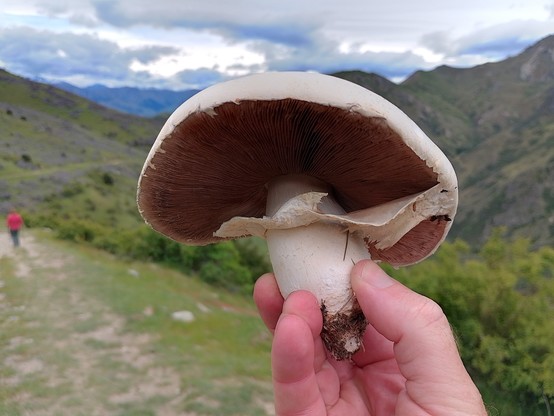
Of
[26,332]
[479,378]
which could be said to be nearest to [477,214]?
[479,378]

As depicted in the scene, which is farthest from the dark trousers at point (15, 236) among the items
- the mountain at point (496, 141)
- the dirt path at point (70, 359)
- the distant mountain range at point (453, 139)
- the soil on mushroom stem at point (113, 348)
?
the mountain at point (496, 141)

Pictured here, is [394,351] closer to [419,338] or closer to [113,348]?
[419,338]

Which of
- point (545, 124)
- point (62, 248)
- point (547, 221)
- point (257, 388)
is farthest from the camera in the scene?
point (545, 124)

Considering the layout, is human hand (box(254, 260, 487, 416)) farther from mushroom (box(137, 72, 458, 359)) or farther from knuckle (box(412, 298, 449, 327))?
mushroom (box(137, 72, 458, 359))

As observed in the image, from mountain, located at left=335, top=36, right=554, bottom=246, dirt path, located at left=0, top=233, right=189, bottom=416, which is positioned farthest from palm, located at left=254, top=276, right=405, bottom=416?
mountain, located at left=335, top=36, right=554, bottom=246

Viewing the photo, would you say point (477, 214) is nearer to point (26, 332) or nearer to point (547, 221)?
point (547, 221)

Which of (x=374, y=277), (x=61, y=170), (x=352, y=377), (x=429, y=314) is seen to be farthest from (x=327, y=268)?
(x=61, y=170)

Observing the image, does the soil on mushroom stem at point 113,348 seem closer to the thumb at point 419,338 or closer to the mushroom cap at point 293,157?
the mushroom cap at point 293,157
